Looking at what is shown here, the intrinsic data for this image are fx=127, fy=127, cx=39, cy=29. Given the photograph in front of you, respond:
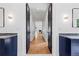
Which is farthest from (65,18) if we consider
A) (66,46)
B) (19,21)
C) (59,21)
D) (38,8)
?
(38,8)

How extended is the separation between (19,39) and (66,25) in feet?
5.62

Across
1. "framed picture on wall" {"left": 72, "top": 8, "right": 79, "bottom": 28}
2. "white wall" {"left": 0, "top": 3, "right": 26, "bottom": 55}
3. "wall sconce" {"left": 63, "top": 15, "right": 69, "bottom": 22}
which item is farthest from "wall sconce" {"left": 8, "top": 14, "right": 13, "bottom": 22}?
"framed picture on wall" {"left": 72, "top": 8, "right": 79, "bottom": 28}

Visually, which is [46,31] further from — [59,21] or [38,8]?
[59,21]

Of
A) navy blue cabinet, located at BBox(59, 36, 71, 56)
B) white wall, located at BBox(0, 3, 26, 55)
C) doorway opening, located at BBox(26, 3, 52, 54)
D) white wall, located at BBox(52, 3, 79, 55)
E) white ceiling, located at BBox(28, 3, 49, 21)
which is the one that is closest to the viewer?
navy blue cabinet, located at BBox(59, 36, 71, 56)

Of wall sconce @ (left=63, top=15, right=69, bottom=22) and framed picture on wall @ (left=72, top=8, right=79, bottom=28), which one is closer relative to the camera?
wall sconce @ (left=63, top=15, right=69, bottom=22)

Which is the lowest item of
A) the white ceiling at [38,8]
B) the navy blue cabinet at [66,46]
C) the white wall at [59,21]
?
the navy blue cabinet at [66,46]

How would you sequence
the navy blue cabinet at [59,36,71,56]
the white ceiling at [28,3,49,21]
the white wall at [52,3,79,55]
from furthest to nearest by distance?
the white ceiling at [28,3,49,21], the white wall at [52,3,79,55], the navy blue cabinet at [59,36,71,56]

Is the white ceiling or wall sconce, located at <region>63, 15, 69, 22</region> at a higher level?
the white ceiling

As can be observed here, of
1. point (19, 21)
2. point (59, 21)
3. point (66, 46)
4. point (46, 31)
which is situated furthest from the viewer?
point (46, 31)

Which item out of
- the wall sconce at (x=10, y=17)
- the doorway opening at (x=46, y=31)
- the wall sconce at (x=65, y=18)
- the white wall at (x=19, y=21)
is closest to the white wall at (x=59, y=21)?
the wall sconce at (x=65, y=18)

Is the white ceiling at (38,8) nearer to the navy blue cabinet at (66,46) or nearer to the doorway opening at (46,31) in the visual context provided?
the doorway opening at (46,31)

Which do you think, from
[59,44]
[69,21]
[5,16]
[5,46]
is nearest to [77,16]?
[69,21]

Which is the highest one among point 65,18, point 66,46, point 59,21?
point 65,18

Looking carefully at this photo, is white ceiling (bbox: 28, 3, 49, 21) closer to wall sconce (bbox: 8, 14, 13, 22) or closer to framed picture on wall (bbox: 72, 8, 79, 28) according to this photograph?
wall sconce (bbox: 8, 14, 13, 22)
